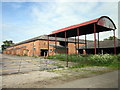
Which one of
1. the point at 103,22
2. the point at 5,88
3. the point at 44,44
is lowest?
the point at 5,88

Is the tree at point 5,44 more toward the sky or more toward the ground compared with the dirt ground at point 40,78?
more toward the sky

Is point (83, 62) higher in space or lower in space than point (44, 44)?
lower

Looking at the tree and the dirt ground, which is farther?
the tree

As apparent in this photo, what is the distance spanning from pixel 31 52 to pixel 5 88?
95.7ft

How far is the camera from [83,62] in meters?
13.3

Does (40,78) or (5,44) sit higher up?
(5,44)

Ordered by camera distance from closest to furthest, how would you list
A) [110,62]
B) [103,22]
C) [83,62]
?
[110,62]
[83,62]
[103,22]

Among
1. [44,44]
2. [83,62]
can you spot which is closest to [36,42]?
[44,44]

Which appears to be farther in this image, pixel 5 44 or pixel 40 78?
pixel 5 44

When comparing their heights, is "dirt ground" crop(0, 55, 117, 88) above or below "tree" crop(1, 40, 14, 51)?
below

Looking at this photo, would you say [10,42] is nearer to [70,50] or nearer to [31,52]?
[31,52]

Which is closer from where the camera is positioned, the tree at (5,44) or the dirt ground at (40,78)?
the dirt ground at (40,78)

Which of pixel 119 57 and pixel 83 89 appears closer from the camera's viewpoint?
pixel 83 89

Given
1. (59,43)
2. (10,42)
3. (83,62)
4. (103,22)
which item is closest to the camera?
(83,62)
